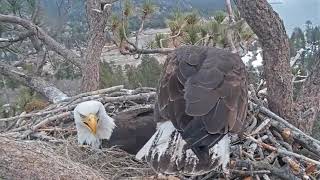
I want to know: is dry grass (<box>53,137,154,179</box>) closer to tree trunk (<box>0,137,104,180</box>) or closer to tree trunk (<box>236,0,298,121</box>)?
tree trunk (<box>0,137,104,180</box>)

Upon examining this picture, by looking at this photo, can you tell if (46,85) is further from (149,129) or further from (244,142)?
(244,142)

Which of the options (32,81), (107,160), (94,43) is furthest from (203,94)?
(32,81)

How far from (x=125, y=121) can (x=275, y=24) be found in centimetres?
114

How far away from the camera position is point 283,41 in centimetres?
343

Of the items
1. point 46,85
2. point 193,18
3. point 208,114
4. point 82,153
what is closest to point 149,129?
point 82,153

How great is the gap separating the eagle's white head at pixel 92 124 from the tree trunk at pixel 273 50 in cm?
108

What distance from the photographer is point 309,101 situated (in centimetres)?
389

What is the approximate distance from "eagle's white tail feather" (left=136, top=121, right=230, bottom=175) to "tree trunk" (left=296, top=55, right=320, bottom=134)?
1.14 m

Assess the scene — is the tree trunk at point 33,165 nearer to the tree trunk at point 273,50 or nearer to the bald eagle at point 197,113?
the bald eagle at point 197,113

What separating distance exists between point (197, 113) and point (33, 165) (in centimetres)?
83

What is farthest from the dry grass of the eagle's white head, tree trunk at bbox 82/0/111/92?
tree trunk at bbox 82/0/111/92

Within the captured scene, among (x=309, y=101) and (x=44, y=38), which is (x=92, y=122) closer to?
(x=309, y=101)

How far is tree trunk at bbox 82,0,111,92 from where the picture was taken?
15.3 ft

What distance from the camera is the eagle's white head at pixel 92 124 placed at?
349 centimetres
